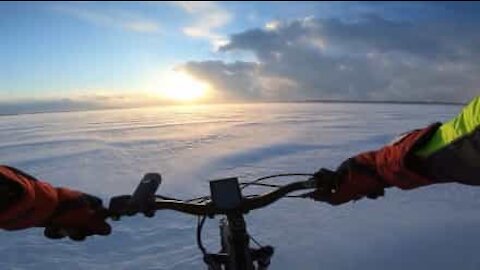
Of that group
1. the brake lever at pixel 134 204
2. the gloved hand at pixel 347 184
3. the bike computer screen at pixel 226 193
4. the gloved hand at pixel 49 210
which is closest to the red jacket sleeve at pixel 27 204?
the gloved hand at pixel 49 210

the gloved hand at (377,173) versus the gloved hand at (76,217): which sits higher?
the gloved hand at (377,173)

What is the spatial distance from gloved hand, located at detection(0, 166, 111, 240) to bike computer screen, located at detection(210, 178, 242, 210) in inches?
16.8

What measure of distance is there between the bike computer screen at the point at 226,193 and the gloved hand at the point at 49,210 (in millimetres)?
427

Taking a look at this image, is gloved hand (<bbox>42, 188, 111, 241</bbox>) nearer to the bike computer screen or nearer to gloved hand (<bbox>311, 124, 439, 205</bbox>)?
the bike computer screen

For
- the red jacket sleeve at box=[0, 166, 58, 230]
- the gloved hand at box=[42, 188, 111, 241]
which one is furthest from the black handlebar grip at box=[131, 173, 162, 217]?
the red jacket sleeve at box=[0, 166, 58, 230]

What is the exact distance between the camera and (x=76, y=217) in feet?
5.60

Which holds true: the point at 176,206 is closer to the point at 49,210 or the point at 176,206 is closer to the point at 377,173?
the point at 49,210

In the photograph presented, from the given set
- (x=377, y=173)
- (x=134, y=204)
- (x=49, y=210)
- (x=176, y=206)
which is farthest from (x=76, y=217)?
(x=377, y=173)

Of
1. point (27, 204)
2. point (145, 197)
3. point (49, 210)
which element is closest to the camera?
point (27, 204)

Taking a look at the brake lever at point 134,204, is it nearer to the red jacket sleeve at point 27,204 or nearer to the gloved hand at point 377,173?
the red jacket sleeve at point 27,204

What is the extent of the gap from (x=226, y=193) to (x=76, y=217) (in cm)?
57

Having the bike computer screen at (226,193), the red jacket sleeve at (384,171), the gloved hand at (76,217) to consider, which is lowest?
the gloved hand at (76,217)

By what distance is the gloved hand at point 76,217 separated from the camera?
1.69 meters

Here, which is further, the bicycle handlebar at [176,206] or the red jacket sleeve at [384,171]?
the bicycle handlebar at [176,206]
